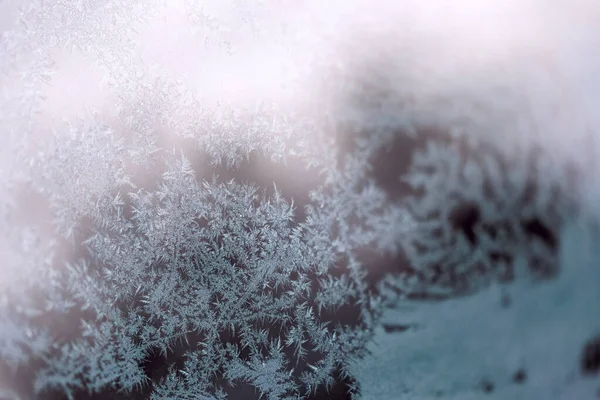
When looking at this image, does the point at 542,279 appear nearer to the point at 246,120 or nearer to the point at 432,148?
the point at 432,148

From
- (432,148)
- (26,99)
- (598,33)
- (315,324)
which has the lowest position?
(315,324)

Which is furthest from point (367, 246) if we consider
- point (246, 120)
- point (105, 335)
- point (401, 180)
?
point (105, 335)

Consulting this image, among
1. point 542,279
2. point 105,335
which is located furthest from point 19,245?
point 542,279

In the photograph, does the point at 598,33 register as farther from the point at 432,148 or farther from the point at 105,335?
the point at 105,335

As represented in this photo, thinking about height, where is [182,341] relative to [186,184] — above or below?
below

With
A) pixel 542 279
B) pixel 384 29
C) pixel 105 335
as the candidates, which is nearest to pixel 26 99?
pixel 105 335

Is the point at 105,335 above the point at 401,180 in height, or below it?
below

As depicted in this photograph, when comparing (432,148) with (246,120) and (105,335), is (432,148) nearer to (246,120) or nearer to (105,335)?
(246,120)
